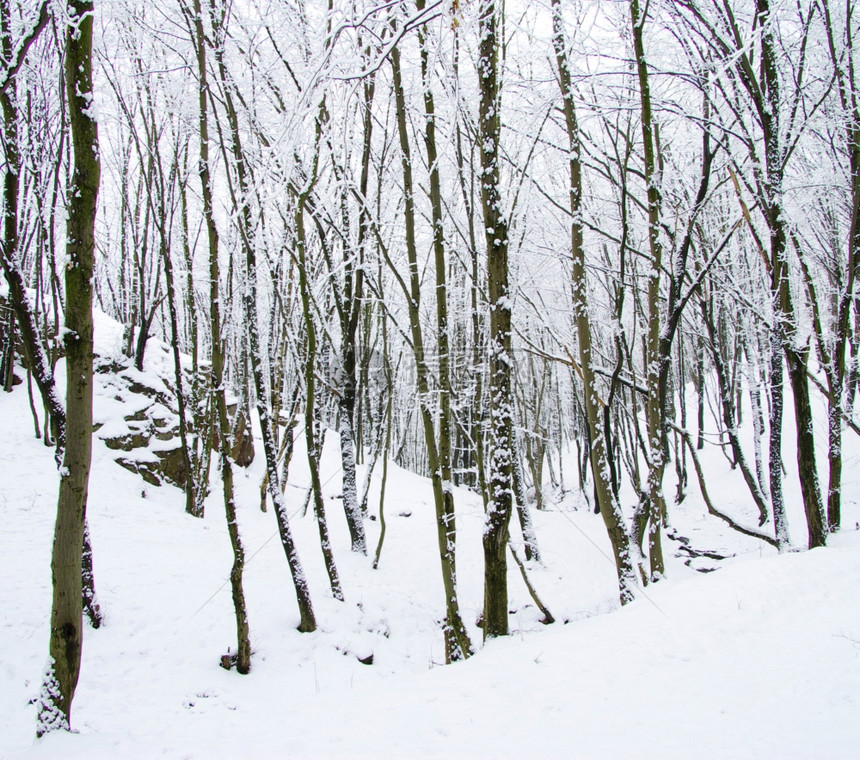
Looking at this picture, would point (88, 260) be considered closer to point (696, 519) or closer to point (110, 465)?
point (110, 465)

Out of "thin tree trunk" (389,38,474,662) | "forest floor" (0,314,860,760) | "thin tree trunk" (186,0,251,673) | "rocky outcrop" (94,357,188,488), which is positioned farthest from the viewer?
"rocky outcrop" (94,357,188,488)

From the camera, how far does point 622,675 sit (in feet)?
8.92

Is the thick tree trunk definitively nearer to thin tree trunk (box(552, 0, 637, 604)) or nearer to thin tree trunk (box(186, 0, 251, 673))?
thin tree trunk (box(186, 0, 251, 673))

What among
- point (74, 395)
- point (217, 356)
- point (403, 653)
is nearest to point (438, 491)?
point (217, 356)

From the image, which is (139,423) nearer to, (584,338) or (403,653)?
(403,653)

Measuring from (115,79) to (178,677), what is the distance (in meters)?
8.75

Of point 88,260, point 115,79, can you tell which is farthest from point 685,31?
point 115,79

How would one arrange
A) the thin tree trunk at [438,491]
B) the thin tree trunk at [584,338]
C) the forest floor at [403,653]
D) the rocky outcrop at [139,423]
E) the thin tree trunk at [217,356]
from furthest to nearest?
the rocky outcrop at [139,423], the thin tree trunk at [584,338], the thin tree trunk at [438,491], the thin tree trunk at [217,356], the forest floor at [403,653]

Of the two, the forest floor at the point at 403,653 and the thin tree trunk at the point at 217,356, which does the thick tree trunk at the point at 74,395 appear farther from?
the thin tree trunk at the point at 217,356

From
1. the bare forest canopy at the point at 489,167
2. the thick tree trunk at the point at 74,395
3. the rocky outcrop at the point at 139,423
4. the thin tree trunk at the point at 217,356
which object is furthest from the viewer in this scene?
the rocky outcrop at the point at 139,423

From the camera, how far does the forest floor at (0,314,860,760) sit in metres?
2.35

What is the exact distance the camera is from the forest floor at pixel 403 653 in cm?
235

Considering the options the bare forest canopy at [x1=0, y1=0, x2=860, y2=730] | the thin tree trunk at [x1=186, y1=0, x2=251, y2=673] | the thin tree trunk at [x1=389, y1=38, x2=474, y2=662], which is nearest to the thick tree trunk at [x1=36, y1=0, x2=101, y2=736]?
the bare forest canopy at [x1=0, y1=0, x2=860, y2=730]

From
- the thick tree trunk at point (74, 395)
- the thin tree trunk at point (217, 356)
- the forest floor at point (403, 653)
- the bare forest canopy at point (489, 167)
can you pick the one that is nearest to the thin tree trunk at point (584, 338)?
the bare forest canopy at point (489, 167)
